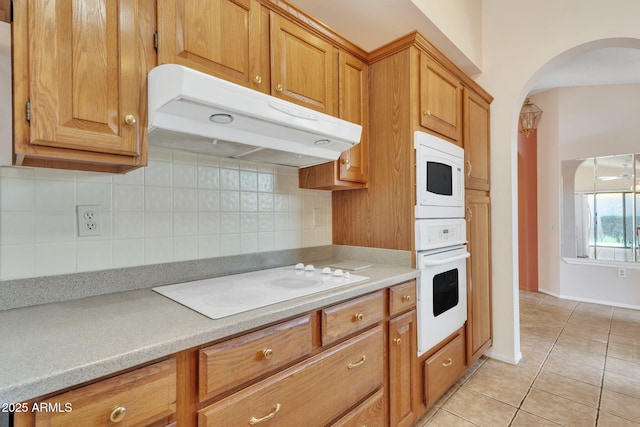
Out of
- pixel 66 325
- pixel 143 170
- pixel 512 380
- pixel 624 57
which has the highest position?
pixel 624 57

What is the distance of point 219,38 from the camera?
1172 millimetres

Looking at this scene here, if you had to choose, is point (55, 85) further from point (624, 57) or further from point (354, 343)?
point (624, 57)

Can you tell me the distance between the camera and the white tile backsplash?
3.37 feet

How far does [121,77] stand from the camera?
38.2 inches

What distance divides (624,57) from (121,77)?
14.7 feet

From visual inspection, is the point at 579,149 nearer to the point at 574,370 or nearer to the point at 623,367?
the point at 623,367

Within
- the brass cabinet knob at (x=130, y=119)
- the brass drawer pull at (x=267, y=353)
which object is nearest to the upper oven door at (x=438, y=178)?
the brass drawer pull at (x=267, y=353)

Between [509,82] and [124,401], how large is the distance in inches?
116

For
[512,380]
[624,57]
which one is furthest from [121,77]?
[624,57]

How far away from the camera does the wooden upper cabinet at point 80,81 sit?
2.68 feet

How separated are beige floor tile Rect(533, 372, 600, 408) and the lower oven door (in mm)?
718

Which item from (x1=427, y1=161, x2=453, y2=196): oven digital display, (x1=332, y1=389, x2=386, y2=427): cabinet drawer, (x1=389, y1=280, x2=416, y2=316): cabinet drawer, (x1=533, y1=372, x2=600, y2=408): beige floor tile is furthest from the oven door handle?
(x1=533, y1=372, x2=600, y2=408): beige floor tile

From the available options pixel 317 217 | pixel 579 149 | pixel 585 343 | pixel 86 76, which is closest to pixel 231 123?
pixel 86 76

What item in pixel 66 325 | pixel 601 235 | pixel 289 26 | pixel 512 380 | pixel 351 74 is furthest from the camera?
pixel 601 235
